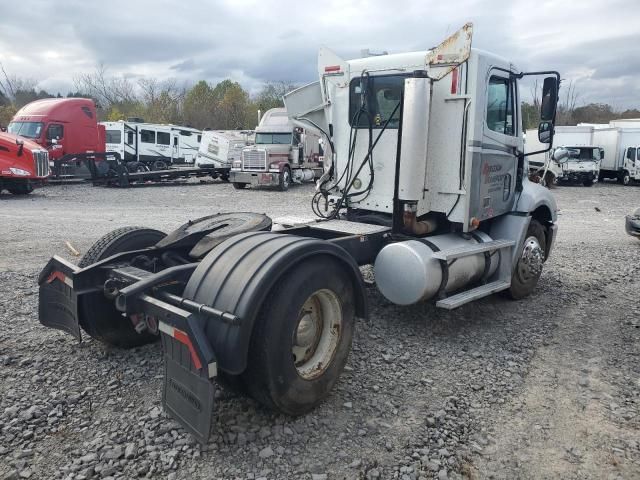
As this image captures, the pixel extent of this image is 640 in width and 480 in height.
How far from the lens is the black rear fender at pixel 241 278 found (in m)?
3.05

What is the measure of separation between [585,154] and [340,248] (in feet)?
88.2

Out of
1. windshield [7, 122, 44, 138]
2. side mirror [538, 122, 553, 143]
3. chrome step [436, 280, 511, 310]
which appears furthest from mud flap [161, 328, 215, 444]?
windshield [7, 122, 44, 138]

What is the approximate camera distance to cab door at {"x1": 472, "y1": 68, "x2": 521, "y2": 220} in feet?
18.5

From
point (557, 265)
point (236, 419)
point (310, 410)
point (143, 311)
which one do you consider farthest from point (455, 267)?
point (557, 265)

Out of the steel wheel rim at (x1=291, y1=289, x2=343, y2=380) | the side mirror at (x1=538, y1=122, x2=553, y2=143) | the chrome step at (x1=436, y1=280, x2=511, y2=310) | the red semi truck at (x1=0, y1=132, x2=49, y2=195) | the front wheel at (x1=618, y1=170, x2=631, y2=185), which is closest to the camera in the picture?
the steel wheel rim at (x1=291, y1=289, x2=343, y2=380)

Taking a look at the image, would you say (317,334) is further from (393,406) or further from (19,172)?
(19,172)

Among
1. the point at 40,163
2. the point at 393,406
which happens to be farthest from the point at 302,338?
the point at 40,163

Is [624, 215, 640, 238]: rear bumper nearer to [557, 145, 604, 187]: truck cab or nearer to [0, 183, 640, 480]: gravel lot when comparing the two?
[0, 183, 640, 480]: gravel lot

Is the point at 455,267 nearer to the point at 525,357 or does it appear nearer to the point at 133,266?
the point at 525,357

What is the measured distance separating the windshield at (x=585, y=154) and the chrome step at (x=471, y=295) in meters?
23.6

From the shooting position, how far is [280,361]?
3.28 meters

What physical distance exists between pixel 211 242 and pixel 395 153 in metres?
2.28

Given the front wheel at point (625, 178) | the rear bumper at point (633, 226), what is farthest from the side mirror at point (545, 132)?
the front wheel at point (625, 178)

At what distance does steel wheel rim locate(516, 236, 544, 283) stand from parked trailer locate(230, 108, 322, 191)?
15.1 meters
